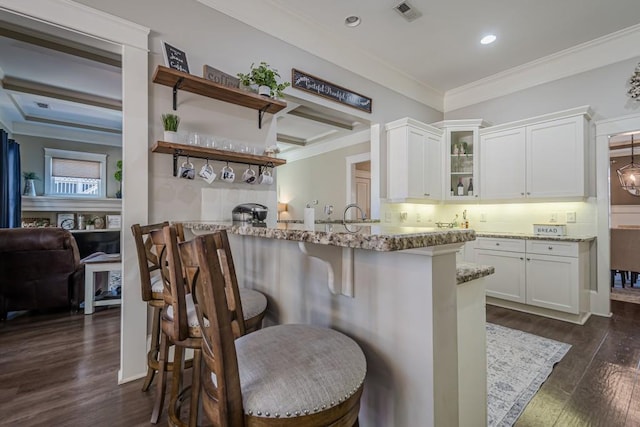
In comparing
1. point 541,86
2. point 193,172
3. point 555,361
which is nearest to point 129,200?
point 193,172

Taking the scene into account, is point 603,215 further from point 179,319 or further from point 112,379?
point 112,379

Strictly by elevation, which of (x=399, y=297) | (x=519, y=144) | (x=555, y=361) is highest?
(x=519, y=144)

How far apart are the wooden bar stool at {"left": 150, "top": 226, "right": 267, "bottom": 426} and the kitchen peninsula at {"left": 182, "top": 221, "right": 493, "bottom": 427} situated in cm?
29

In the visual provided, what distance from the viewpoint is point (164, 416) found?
1602mm

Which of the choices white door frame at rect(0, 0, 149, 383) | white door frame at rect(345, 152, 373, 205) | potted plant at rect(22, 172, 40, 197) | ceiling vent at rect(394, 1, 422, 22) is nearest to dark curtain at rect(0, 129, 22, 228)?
potted plant at rect(22, 172, 40, 197)

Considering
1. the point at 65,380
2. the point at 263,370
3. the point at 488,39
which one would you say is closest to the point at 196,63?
the point at 263,370

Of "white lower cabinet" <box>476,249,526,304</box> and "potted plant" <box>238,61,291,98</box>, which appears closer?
"potted plant" <box>238,61,291,98</box>

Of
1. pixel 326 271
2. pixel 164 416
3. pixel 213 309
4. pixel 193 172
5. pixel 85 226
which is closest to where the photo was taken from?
pixel 213 309

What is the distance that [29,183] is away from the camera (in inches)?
214

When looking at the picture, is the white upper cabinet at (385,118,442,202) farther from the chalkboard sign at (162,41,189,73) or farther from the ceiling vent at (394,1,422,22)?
the chalkboard sign at (162,41,189,73)

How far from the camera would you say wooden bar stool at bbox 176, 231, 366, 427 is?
0.68 meters

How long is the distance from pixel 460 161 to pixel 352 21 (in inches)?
95.7

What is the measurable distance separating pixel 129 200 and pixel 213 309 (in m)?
1.66

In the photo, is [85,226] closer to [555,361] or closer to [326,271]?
[326,271]
